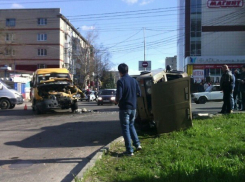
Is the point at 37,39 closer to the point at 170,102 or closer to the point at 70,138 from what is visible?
the point at 70,138

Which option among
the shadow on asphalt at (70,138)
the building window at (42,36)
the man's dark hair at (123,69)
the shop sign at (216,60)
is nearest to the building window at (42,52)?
the building window at (42,36)

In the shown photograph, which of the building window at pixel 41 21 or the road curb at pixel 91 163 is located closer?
the road curb at pixel 91 163

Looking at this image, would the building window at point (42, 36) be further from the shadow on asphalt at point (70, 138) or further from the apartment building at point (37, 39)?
the shadow on asphalt at point (70, 138)

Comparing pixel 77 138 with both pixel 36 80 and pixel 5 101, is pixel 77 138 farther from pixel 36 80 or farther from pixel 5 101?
pixel 5 101

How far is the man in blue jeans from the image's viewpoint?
6.53 meters

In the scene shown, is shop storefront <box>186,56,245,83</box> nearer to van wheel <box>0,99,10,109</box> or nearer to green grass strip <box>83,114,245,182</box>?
van wheel <box>0,99,10,109</box>

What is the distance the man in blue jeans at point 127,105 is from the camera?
653cm

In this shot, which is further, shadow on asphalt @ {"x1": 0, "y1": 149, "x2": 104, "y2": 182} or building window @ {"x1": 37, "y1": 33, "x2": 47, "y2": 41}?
building window @ {"x1": 37, "y1": 33, "x2": 47, "y2": 41}

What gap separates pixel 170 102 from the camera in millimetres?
7637

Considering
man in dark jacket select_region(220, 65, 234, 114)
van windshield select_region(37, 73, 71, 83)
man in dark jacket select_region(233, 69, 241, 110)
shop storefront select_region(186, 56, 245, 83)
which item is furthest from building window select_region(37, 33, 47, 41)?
man in dark jacket select_region(220, 65, 234, 114)

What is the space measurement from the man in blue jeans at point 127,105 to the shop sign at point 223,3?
52.5 meters

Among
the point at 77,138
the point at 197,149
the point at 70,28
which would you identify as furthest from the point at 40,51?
the point at 197,149

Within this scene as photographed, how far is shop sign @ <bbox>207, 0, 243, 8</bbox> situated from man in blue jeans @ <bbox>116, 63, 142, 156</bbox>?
172 feet

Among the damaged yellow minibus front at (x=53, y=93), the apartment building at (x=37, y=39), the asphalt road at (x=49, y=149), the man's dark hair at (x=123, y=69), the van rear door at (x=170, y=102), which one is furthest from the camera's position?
the apartment building at (x=37, y=39)
